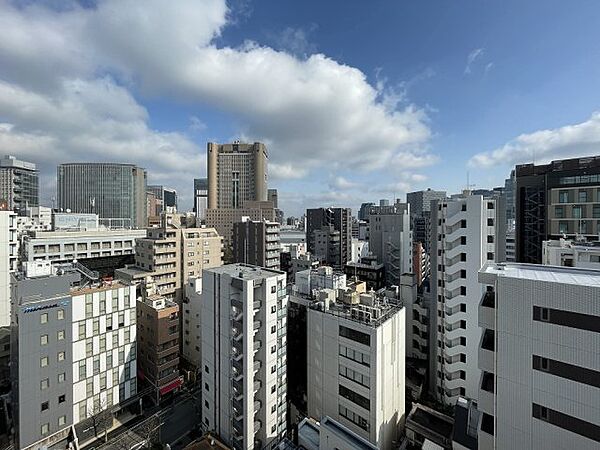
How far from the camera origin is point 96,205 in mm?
115062

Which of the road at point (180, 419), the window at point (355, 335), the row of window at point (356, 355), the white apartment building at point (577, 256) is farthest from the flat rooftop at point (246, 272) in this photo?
the white apartment building at point (577, 256)

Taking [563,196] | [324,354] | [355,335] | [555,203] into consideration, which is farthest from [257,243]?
[563,196]

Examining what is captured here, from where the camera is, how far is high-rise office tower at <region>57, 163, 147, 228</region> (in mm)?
114625

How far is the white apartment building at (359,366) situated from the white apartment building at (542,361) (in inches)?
281

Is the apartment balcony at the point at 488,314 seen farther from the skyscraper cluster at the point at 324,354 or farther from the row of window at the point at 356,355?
the row of window at the point at 356,355

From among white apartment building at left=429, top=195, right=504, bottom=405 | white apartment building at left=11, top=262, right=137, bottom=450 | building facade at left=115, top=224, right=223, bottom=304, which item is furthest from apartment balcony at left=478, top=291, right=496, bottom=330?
building facade at left=115, top=224, right=223, bottom=304

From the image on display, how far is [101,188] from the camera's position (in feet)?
377

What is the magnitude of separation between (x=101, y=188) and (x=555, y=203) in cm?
13908

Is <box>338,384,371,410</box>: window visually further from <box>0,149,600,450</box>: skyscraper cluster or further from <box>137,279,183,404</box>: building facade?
<box>137,279,183,404</box>: building facade

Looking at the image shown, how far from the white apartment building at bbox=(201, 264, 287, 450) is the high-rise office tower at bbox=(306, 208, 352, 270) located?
154ft

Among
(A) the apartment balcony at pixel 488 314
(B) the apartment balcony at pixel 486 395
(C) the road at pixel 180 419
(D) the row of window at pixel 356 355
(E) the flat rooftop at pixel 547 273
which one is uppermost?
(E) the flat rooftop at pixel 547 273

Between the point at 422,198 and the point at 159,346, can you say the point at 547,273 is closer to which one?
the point at 159,346

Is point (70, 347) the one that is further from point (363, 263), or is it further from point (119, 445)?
point (363, 263)

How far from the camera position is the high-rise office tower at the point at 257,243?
177 feet
